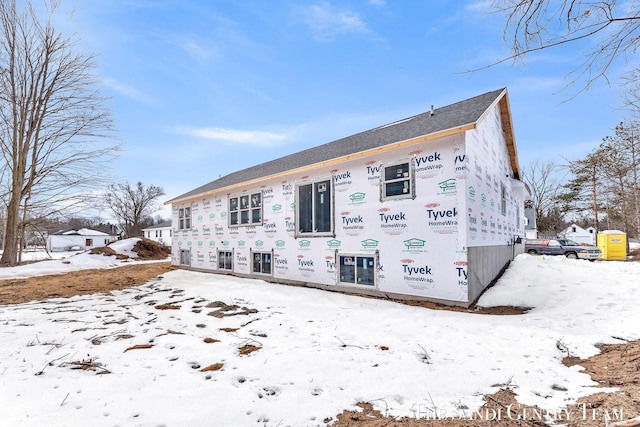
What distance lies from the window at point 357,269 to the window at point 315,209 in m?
0.99

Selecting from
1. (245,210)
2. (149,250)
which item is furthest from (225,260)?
(149,250)

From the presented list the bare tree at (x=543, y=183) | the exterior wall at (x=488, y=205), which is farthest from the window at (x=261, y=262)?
the bare tree at (x=543, y=183)

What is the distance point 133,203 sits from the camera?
4900 centimetres

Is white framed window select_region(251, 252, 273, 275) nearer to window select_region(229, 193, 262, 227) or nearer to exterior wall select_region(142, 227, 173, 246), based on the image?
window select_region(229, 193, 262, 227)

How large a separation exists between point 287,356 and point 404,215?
4.96 m

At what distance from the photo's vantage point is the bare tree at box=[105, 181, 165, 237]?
4797 cm

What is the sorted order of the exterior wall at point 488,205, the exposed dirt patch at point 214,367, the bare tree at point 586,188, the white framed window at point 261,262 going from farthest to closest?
the bare tree at point 586,188 → the white framed window at point 261,262 → the exterior wall at point 488,205 → the exposed dirt patch at point 214,367

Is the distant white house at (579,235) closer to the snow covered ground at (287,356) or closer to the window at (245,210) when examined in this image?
the snow covered ground at (287,356)

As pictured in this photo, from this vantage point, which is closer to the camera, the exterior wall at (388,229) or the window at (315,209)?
the exterior wall at (388,229)

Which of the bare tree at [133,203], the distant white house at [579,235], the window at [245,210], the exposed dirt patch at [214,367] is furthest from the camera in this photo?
the bare tree at [133,203]

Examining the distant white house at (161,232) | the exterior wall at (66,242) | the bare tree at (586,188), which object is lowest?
the exterior wall at (66,242)

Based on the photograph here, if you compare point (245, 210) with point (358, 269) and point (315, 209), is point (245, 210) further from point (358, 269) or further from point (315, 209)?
point (358, 269)

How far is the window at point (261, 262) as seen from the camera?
11.7m

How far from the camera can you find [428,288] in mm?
7414
